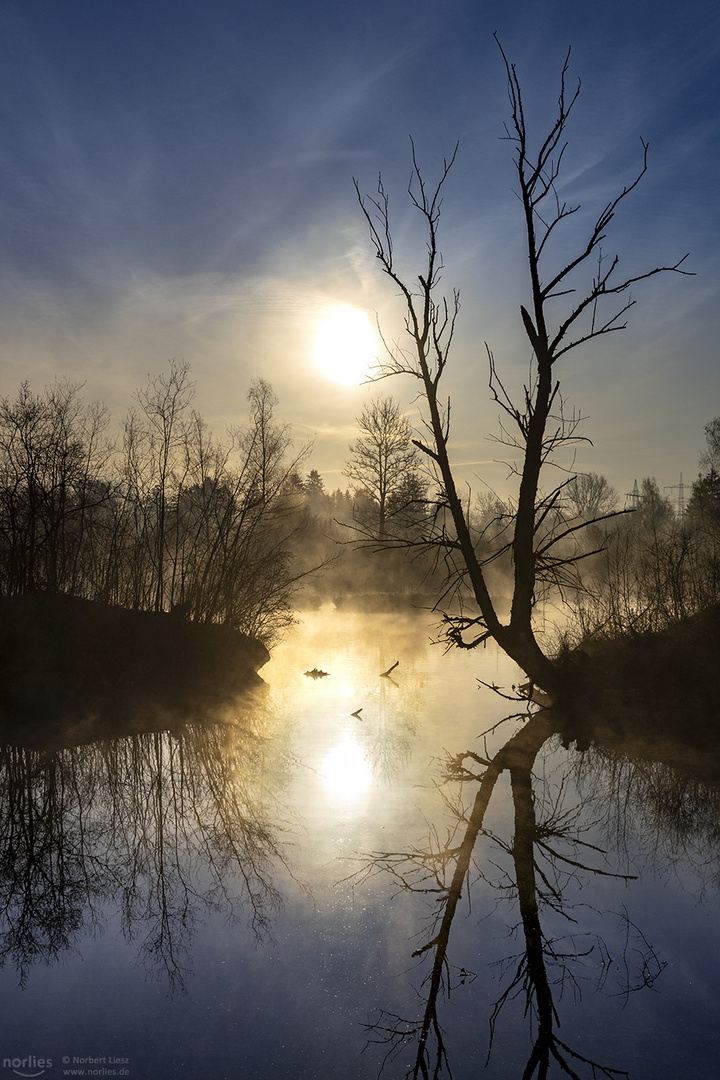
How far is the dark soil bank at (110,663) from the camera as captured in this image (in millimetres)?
10445

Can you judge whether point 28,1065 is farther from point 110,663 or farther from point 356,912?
point 110,663

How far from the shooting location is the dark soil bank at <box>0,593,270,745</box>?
10445mm

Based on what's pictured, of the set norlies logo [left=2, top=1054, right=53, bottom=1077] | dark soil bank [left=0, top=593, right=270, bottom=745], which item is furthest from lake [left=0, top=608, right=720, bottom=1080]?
dark soil bank [left=0, top=593, right=270, bottom=745]

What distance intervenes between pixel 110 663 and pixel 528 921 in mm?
9232

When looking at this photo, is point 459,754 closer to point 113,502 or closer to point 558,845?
point 558,845

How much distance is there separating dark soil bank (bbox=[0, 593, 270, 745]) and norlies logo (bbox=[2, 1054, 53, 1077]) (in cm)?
669

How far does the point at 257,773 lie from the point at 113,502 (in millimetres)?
7961

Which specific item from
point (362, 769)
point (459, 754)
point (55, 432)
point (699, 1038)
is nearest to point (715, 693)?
point (459, 754)

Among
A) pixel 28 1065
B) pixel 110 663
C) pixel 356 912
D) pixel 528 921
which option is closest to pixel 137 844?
pixel 356 912

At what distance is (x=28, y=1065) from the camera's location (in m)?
3.04

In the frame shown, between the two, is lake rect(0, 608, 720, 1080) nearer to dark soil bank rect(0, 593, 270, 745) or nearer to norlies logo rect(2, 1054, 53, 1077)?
norlies logo rect(2, 1054, 53, 1077)

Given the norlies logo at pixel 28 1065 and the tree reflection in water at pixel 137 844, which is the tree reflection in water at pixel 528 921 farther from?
the norlies logo at pixel 28 1065

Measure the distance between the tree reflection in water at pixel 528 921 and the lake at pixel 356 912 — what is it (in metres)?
0.01

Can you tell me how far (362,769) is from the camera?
725 centimetres
